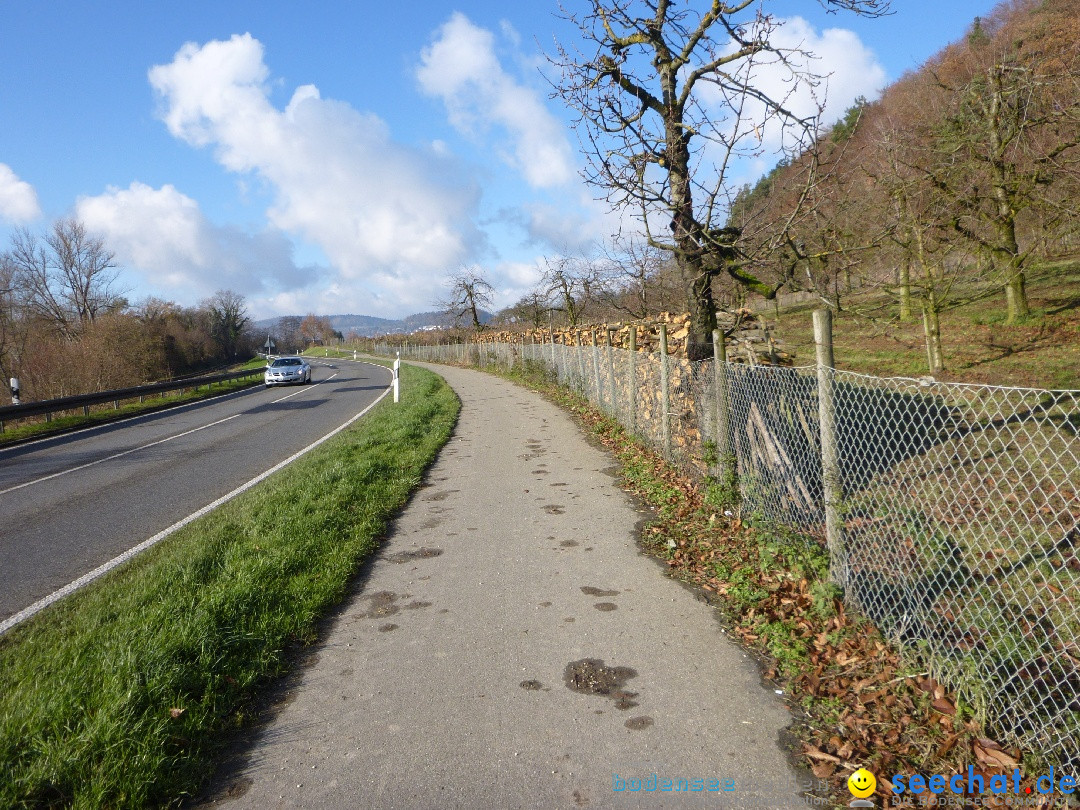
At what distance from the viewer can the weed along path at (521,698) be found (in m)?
2.79

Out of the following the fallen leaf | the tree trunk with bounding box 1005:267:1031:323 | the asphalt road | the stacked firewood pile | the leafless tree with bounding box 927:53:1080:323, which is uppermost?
the leafless tree with bounding box 927:53:1080:323

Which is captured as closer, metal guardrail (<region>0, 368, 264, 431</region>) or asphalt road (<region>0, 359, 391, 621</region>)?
asphalt road (<region>0, 359, 391, 621</region>)

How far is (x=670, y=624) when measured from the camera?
425cm

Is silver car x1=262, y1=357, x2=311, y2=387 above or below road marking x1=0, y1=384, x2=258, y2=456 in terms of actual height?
above

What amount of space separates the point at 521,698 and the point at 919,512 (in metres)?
2.65

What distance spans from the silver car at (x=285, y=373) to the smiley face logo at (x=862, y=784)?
106 feet

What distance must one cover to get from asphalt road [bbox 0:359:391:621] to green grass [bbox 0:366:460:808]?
0.69m

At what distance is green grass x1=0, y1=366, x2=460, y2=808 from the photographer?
2.87m

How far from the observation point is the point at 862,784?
266cm

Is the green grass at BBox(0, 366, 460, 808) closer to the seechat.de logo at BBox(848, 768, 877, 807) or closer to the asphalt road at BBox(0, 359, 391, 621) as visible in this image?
the asphalt road at BBox(0, 359, 391, 621)

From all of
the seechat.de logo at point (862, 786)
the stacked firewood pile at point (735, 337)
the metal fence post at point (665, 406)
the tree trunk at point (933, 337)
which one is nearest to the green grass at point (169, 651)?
the seechat.de logo at point (862, 786)

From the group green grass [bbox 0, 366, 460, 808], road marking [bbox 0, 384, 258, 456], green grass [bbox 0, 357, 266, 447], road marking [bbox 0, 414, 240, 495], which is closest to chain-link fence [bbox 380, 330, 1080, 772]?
green grass [bbox 0, 366, 460, 808]

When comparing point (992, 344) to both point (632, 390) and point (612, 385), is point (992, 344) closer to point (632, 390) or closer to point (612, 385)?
point (612, 385)

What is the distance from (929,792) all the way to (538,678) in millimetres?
1862
